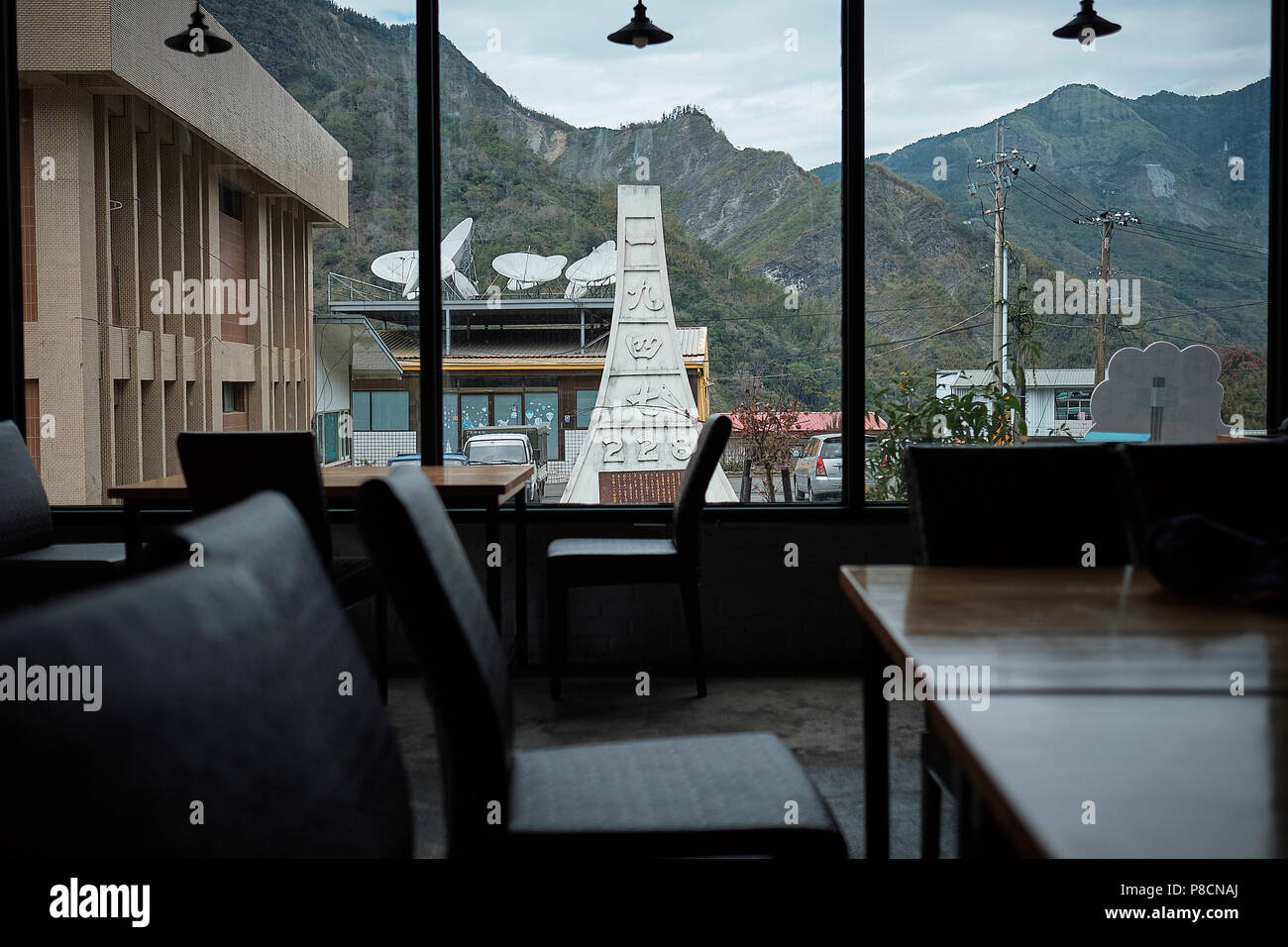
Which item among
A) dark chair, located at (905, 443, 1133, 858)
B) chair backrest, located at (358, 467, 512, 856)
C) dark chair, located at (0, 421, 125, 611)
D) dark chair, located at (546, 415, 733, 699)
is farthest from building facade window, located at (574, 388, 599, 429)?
chair backrest, located at (358, 467, 512, 856)

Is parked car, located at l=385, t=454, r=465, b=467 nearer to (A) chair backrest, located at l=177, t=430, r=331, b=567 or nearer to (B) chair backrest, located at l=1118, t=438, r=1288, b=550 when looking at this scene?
(A) chair backrest, located at l=177, t=430, r=331, b=567

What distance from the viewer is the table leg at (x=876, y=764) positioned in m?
1.76

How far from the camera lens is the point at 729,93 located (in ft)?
13.9

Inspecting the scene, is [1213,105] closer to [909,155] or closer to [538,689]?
[909,155]

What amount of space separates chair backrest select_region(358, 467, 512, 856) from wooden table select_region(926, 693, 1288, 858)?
52 cm

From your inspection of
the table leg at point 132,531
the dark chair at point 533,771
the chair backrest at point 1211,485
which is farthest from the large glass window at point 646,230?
the dark chair at point 533,771

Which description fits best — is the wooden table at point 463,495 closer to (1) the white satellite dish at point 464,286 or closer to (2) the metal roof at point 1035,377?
(1) the white satellite dish at point 464,286

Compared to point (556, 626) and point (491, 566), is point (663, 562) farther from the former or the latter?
point (491, 566)

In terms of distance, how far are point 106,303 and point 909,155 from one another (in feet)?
11.6

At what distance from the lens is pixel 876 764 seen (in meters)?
1.78

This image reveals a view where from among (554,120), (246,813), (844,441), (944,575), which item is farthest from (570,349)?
(246,813)

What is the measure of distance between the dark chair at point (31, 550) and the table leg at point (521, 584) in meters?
1.47

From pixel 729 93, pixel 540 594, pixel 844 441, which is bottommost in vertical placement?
pixel 540 594

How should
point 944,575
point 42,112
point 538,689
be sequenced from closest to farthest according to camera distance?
point 944,575, point 538,689, point 42,112
